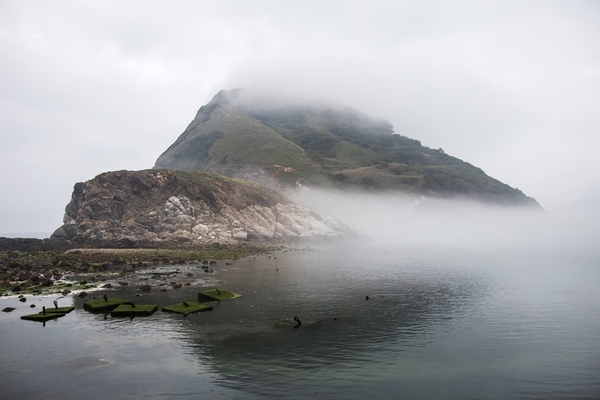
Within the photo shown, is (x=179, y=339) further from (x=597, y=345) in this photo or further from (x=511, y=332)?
(x=597, y=345)

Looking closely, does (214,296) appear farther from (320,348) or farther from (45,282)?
(45,282)

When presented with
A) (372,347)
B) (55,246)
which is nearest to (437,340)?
(372,347)

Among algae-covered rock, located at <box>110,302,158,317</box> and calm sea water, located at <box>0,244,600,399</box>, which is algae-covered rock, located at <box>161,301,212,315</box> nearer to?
calm sea water, located at <box>0,244,600,399</box>

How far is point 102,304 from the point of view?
3250 cm

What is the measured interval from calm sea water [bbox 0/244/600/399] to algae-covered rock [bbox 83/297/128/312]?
1.20 meters

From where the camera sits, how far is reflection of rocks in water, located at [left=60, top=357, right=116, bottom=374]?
799 inches

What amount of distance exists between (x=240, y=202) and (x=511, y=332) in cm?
9496

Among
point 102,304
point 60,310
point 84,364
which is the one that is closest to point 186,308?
point 102,304

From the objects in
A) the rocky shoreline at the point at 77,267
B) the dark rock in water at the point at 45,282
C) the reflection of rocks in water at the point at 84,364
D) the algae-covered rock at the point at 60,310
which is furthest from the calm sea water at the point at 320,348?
the dark rock in water at the point at 45,282

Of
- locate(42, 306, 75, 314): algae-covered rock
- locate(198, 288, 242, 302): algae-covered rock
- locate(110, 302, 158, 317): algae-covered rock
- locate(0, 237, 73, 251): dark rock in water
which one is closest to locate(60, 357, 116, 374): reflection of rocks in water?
locate(110, 302, 158, 317): algae-covered rock

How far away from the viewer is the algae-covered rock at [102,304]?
3192cm

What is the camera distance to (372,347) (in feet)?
78.4

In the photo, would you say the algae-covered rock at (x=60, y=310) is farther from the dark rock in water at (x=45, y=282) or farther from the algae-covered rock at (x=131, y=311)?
the dark rock in water at (x=45, y=282)

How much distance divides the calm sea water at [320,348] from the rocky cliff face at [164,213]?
5439 centimetres
